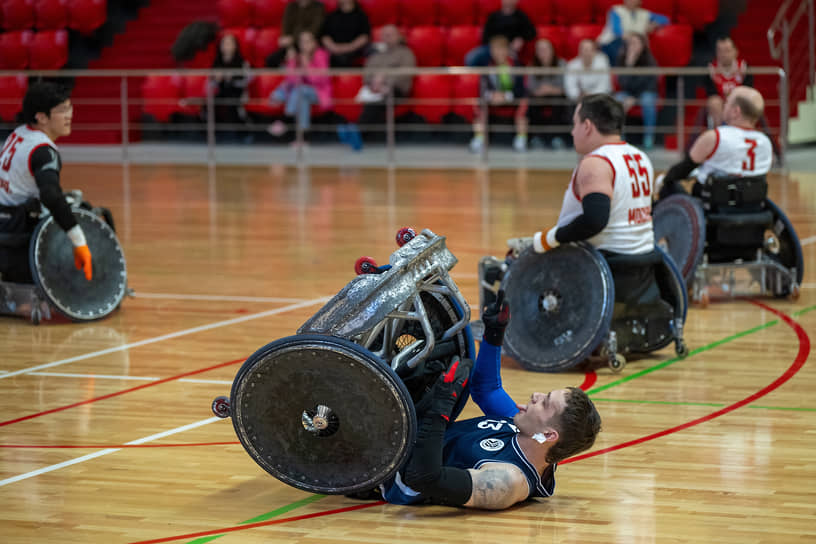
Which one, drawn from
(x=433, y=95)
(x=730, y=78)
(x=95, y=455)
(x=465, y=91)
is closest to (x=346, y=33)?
Answer: (x=433, y=95)

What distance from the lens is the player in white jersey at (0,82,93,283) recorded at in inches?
335

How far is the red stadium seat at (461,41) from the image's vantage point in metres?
20.8

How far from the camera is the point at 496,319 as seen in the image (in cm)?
502

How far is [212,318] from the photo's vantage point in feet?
29.9

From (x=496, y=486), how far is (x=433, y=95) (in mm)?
15934

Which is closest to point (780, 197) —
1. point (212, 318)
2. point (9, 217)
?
point (212, 318)

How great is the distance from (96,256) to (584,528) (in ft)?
16.4

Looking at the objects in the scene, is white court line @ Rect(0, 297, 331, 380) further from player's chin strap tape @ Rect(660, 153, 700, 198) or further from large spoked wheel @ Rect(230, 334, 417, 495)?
large spoked wheel @ Rect(230, 334, 417, 495)

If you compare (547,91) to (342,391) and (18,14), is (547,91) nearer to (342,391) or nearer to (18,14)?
(18,14)

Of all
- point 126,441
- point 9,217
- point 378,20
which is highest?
point 378,20

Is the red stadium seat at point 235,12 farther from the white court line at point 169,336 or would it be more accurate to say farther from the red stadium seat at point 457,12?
the white court line at point 169,336

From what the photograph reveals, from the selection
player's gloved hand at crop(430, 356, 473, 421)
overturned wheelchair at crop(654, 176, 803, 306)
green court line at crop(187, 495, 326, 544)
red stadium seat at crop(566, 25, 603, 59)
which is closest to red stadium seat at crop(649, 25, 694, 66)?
red stadium seat at crop(566, 25, 603, 59)

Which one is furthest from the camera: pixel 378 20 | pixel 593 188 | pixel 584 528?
pixel 378 20

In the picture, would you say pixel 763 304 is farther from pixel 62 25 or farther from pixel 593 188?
pixel 62 25
